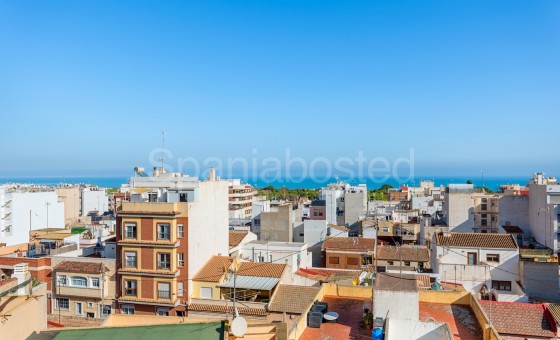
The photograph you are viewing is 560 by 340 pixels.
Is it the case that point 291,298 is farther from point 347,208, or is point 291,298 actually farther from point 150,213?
point 347,208

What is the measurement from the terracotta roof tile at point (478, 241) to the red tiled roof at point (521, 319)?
1183cm

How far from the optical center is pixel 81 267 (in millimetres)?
29281

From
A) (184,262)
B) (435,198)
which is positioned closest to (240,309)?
(184,262)

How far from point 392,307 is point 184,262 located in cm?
1644

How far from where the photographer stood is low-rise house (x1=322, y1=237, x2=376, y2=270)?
131 feet

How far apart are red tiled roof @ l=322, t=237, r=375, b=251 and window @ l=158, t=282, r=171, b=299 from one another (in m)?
17.4

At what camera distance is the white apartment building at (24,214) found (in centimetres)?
5141

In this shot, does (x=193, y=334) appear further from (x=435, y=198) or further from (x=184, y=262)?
(x=435, y=198)

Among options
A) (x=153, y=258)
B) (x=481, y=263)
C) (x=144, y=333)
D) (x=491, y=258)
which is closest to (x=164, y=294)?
(x=153, y=258)

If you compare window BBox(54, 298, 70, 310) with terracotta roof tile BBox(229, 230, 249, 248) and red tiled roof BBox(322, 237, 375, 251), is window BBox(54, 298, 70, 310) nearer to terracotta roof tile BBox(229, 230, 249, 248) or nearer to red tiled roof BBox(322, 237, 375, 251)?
terracotta roof tile BBox(229, 230, 249, 248)

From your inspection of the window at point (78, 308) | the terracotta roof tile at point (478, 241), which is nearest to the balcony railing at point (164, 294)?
the window at point (78, 308)

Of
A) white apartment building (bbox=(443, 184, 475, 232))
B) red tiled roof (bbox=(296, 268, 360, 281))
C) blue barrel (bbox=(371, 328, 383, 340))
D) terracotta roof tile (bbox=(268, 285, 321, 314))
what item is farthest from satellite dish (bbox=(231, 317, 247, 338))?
white apartment building (bbox=(443, 184, 475, 232))

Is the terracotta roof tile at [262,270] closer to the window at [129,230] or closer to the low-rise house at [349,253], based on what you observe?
the window at [129,230]

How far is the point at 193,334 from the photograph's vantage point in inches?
457
